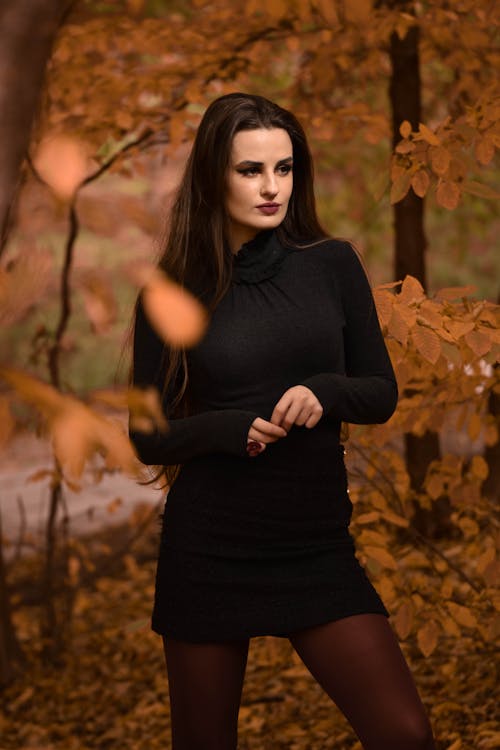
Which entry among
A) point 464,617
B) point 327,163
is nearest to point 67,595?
point 464,617

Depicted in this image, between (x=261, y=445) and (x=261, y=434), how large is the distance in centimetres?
3

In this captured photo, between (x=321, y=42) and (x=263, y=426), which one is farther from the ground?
(x=321, y=42)

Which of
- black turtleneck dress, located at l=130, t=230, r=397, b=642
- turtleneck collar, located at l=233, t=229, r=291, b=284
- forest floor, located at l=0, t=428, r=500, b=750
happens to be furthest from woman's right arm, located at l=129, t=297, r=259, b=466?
forest floor, located at l=0, t=428, r=500, b=750

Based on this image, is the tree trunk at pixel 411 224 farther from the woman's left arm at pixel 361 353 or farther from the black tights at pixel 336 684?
the black tights at pixel 336 684

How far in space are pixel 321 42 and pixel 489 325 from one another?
2.77 metres

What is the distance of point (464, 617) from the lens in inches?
121

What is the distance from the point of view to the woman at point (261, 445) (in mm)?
2061

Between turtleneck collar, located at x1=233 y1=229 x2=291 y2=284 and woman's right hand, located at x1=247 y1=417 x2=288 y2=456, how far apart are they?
353 mm

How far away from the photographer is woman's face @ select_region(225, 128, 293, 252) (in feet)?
7.31

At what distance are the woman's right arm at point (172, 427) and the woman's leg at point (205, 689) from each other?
1.28ft

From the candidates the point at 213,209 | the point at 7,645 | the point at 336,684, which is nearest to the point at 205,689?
the point at 336,684

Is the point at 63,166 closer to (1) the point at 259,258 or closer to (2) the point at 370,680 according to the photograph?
(1) the point at 259,258

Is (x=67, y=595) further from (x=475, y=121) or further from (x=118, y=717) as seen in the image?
(x=475, y=121)

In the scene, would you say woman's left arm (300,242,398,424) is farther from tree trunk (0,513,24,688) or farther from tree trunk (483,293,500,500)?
tree trunk (0,513,24,688)
